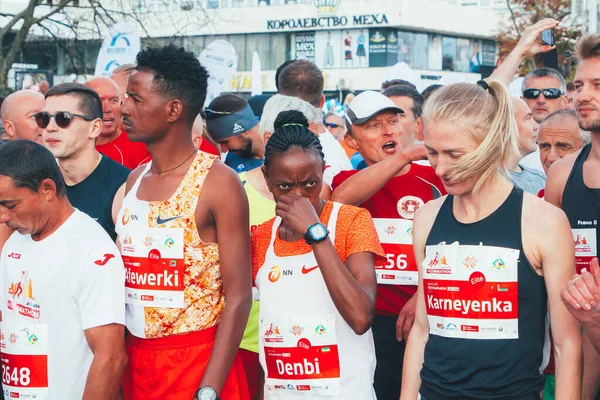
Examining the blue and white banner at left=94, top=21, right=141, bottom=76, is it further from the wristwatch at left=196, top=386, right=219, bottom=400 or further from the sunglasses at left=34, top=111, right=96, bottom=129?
the wristwatch at left=196, top=386, right=219, bottom=400

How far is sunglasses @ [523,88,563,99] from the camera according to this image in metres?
8.14

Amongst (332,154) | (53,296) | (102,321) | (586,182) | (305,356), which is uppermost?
(332,154)

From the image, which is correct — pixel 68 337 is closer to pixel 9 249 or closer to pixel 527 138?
pixel 9 249

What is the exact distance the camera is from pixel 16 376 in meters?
3.80

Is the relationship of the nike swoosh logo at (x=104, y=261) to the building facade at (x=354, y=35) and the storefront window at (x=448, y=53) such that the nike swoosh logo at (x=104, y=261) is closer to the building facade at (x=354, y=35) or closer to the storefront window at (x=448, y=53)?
the building facade at (x=354, y=35)

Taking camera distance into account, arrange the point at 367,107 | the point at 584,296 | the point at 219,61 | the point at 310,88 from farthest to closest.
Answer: the point at 219,61
the point at 310,88
the point at 367,107
the point at 584,296

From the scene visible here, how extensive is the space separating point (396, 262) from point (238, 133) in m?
2.30

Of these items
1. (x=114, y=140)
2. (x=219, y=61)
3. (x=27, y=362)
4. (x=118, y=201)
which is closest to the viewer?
(x=27, y=362)

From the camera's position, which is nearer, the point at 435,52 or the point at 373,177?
the point at 373,177

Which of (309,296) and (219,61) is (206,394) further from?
(219,61)

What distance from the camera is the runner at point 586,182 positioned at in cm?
385

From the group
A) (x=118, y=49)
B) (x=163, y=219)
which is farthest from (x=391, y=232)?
(x=118, y=49)

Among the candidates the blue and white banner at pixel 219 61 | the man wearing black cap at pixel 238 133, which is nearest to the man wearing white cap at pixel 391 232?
the man wearing black cap at pixel 238 133

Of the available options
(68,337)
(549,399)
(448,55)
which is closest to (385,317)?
(549,399)
